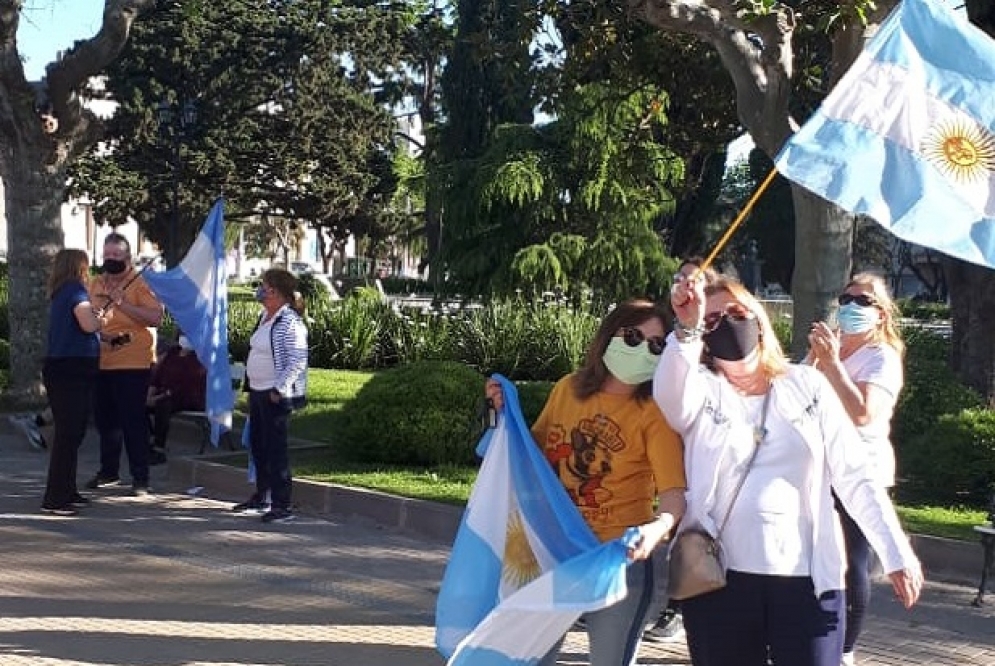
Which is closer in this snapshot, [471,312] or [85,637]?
[85,637]

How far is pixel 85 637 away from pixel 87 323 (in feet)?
10.5

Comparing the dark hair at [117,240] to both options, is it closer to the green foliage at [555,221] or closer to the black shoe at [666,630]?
the black shoe at [666,630]

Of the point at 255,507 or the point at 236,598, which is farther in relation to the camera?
the point at 255,507

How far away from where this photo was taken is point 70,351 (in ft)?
30.5

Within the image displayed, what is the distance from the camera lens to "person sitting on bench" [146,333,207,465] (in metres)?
12.4

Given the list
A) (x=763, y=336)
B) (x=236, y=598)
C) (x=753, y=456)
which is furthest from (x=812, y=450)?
(x=236, y=598)

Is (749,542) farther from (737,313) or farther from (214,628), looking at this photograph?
(214,628)

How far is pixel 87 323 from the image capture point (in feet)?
30.1

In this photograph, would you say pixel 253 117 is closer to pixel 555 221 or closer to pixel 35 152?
pixel 555 221

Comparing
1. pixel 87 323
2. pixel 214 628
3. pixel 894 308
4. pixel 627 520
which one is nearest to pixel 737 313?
pixel 627 520

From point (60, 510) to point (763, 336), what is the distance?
23.2 ft

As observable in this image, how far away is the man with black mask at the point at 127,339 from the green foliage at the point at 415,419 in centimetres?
199

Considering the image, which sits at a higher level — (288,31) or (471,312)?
(288,31)

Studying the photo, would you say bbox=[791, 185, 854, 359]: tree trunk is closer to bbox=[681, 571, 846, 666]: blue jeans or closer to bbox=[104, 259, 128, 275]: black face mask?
bbox=[104, 259, 128, 275]: black face mask
